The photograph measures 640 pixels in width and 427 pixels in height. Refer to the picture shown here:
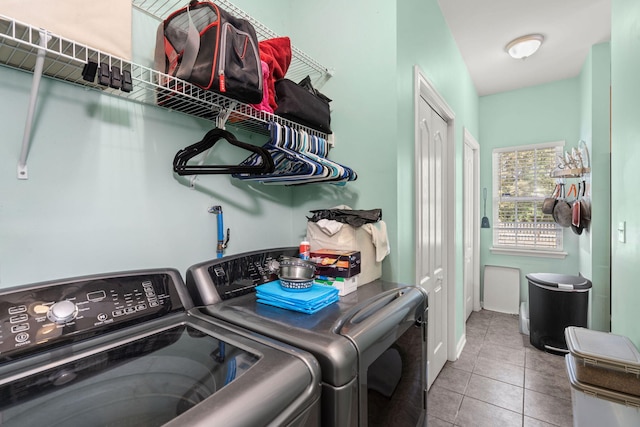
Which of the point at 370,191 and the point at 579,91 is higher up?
the point at 579,91

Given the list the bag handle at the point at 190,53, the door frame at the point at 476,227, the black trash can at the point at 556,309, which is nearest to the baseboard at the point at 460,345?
the black trash can at the point at 556,309

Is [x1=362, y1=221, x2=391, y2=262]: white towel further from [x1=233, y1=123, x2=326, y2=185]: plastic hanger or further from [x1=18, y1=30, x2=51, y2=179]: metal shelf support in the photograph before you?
[x1=18, y1=30, x2=51, y2=179]: metal shelf support

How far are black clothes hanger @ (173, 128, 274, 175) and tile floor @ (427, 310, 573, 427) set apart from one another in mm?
1935

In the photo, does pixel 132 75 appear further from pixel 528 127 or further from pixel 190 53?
pixel 528 127

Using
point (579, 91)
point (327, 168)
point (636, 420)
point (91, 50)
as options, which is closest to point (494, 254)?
point (579, 91)

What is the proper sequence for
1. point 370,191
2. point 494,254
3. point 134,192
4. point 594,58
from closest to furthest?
1. point 134,192
2. point 370,191
3. point 594,58
4. point 494,254

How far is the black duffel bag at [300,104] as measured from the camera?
4.66 ft

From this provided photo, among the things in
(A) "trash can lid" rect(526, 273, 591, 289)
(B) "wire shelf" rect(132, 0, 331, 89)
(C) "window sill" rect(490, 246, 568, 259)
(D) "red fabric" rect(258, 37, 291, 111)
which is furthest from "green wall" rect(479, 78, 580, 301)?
(D) "red fabric" rect(258, 37, 291, 111)

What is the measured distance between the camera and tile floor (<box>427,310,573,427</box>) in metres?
1.96

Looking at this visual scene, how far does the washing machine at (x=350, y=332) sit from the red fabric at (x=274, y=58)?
77 centimetres

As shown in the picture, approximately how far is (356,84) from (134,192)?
1253 mm

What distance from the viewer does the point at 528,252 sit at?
153 inches

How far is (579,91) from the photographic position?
3576 millimetres

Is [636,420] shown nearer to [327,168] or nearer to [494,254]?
[327,168]
